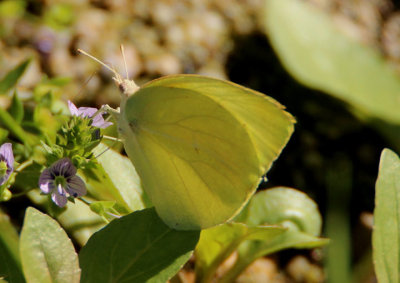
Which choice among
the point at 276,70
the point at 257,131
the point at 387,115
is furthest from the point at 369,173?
the point at 257,131

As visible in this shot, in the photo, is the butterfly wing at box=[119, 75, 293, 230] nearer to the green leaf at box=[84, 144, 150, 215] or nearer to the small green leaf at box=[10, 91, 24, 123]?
the green leaf at box=[84, 144, 150, 215]

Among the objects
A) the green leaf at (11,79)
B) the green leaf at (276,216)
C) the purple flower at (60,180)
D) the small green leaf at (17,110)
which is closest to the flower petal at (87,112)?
the purple flower at (60,180)

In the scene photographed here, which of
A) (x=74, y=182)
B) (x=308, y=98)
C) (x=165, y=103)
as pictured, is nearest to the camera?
(x=74, y=182)

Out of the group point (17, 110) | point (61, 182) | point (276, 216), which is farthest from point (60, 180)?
point (276, 216)

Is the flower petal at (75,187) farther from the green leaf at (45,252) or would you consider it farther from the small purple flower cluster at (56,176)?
the green leaf at (45,252)

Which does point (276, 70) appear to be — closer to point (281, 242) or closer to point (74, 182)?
point (281, 242)

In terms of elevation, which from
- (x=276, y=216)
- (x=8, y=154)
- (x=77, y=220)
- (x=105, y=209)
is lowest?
(x=77, y=220)

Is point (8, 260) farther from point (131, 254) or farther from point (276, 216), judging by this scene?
point (276, 216)
